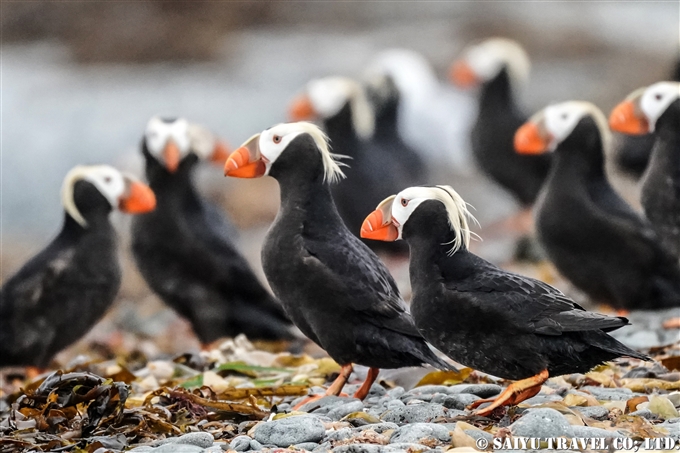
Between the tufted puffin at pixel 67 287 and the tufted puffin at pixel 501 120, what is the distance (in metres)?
3.53

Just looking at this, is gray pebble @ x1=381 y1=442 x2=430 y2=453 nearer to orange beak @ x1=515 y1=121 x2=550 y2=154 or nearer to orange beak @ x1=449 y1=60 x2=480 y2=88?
orange beak @ x1=515 y1=121 x2=550 y2=154

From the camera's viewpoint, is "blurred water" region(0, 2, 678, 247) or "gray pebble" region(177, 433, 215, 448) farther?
"blurred water" region(0, 2, 678, 247)

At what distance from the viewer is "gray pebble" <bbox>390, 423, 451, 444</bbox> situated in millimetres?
3266

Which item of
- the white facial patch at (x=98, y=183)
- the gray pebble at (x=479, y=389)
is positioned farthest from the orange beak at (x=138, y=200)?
the gray pebble at (x=479, y=389)

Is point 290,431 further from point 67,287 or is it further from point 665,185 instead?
point 665,185

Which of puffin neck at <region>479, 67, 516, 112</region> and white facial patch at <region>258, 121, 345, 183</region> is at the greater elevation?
puffin neck at <region>479, 67, 516, 112</region>

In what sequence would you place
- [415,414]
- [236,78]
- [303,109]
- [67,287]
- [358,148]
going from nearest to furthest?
[415,414] → [67,287] → [358,148] → [303,109] → [236,78]

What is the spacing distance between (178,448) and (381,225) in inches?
38.5

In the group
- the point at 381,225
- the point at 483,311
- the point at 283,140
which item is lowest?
the point at 483,311

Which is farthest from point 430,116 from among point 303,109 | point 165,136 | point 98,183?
point 98,183

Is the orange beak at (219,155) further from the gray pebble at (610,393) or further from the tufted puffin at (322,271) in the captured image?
the gray pebble at (610,393)

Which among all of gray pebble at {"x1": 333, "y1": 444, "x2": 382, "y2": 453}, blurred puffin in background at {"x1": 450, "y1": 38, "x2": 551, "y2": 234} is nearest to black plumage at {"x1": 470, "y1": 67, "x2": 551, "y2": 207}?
blurred puffin in background at {"x1": 450, "y1": 38, "x2": 551, "y2": 234}

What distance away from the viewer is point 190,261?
610 centimetres

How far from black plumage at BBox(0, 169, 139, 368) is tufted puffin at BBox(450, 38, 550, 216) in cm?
353
